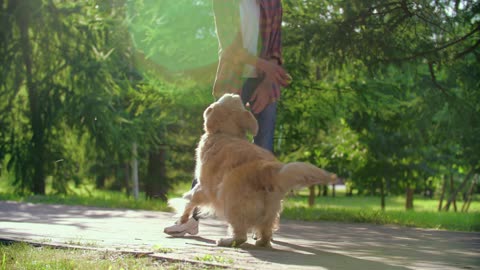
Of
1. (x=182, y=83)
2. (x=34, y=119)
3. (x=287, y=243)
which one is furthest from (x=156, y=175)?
(x=287, y=243)

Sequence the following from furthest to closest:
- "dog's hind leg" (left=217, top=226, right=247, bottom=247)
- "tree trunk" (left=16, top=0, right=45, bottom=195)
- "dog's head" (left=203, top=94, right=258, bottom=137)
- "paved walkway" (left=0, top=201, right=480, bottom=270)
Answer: "tree trunk" (left=16, top=0, right=45, bottom=195) < "dog's head" (left=203, top=94, right=258, bottom=137) < "dog's hind leg" (left=217, top=226, right=247, bottom=247) < "paved walkway" (left=0, top=201, right=480, bottom=270)

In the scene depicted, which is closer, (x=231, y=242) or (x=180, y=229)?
(x=231, y=242)

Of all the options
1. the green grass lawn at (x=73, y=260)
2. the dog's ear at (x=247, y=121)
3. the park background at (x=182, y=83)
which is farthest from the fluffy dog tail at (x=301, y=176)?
the park background at (x=182, y=83)

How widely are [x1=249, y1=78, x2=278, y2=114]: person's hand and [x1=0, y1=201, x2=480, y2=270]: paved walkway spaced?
3.40 feet

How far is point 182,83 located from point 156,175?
8584 millimetres

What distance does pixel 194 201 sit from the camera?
515 cm

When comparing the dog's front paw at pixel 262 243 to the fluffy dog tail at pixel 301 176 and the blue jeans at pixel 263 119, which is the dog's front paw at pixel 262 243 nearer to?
the fluffy dog tail at pixel 301 176

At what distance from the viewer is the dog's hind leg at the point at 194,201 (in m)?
5.02

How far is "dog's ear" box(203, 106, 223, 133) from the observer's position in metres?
4.85

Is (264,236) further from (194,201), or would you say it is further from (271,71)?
(271,71)

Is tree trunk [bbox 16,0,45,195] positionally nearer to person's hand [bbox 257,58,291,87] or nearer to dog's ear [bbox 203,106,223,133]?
person's hand [bbox 257,58,291,87]

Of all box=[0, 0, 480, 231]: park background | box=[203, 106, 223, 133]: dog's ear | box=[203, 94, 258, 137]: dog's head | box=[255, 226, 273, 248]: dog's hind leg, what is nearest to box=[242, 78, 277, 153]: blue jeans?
box=[203, 94, 258, 137]: dog's head

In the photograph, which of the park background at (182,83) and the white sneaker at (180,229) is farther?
the park background at (182,83)

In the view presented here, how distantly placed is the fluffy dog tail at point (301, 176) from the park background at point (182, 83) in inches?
145
